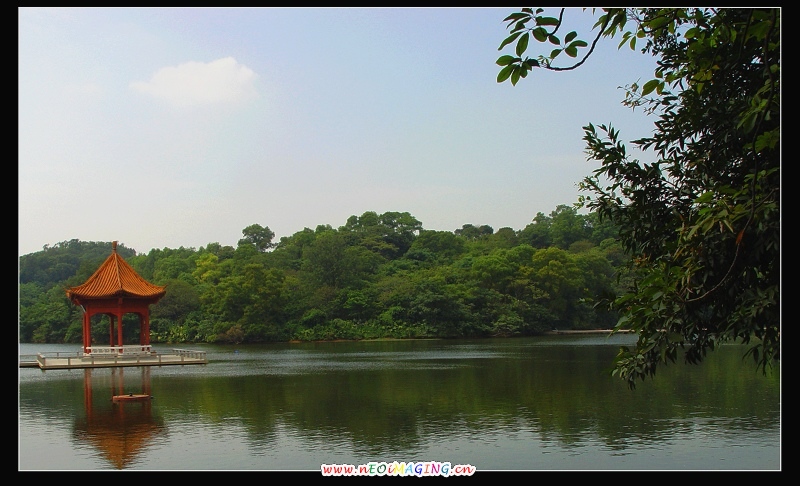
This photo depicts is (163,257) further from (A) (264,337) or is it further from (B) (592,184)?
(B) (592,184)

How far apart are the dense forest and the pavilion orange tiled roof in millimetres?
9689

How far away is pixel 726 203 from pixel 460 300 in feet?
97.1

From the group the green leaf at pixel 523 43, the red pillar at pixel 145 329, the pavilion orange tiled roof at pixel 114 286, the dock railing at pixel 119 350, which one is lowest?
the dock railing at pixel 119 350

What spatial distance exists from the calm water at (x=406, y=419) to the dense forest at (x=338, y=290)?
14.3 meters

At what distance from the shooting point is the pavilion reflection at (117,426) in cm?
792

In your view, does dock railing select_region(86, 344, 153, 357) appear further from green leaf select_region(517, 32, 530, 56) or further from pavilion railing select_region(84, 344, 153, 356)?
green leaf select_region(517, 32, 530, 56)

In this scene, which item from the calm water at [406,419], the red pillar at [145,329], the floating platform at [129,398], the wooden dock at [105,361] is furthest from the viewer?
the red pillar at [145,329]

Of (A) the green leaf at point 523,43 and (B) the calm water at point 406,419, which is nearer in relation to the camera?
(A) the green leaf at point 523,43

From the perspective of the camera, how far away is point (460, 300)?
32062mm

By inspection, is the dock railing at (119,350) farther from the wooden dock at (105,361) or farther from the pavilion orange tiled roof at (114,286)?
the pavilion orange tiled roof at (114,286)

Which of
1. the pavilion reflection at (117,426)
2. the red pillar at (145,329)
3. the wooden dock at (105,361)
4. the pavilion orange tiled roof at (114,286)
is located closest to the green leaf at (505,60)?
the pavilion reflection at (117,426)

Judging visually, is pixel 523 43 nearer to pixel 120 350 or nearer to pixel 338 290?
pixel 120 350

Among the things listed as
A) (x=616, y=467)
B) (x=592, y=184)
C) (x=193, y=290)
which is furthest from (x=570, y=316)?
(x=592, y=184)

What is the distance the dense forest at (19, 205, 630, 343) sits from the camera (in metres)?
30.4
